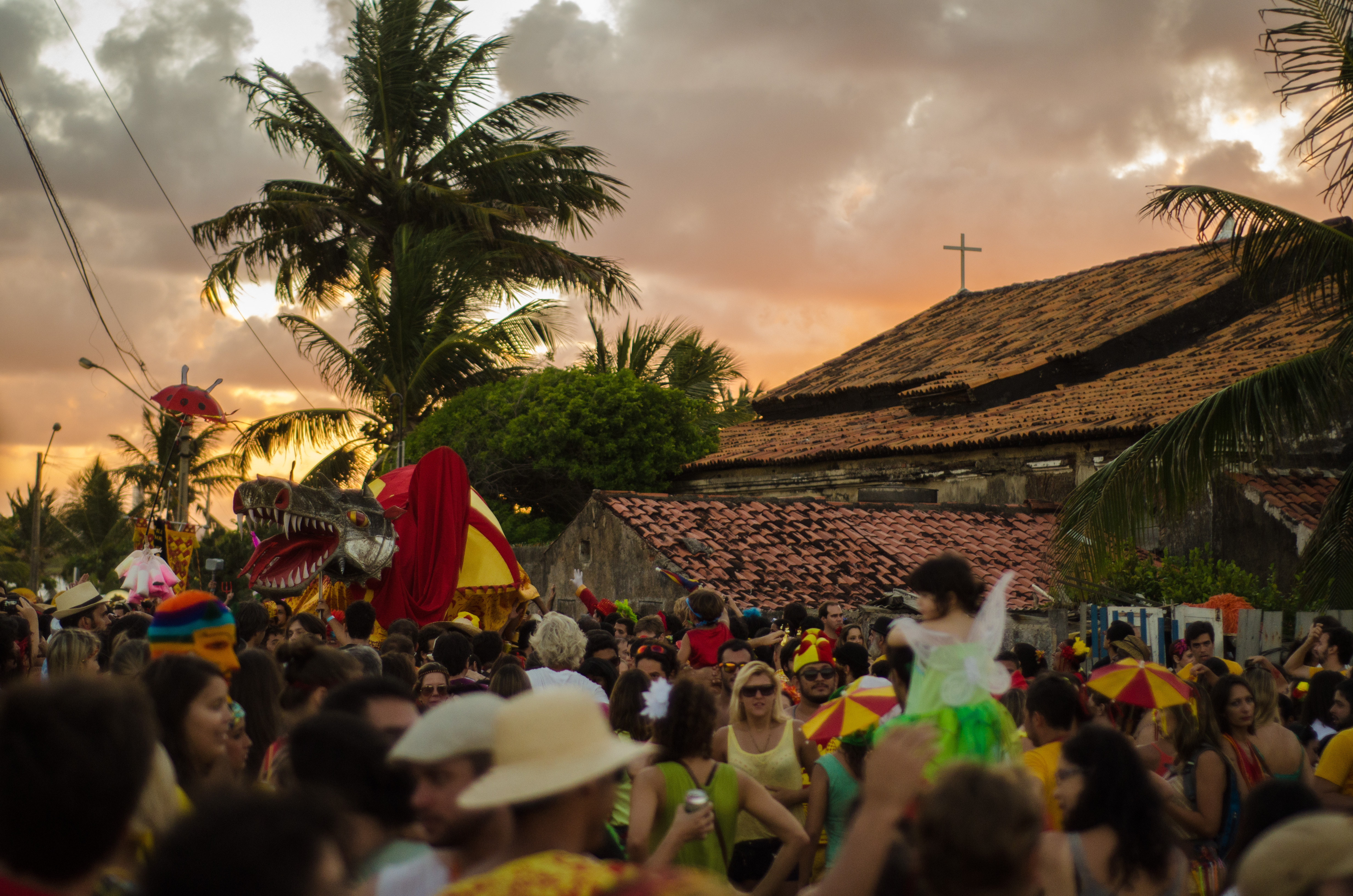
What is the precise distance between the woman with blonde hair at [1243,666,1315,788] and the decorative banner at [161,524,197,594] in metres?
10.5

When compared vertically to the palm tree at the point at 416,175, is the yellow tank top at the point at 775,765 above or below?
below

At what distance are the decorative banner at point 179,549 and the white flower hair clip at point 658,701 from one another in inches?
385

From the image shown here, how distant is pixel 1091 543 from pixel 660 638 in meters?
5.47

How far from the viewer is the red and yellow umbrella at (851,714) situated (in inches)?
173

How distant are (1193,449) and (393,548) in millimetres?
7783

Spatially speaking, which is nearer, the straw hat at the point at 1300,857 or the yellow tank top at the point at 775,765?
the straw hat at the point at 1300,857

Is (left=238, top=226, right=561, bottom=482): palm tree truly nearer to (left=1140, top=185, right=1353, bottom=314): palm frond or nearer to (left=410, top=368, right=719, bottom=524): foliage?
(left=410, top=368, right=719, bottom=524): foliage

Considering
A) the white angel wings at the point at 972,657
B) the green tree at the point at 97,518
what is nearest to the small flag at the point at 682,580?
the white angel wings at the point at 972,657

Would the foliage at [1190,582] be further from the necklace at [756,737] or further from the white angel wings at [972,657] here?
the white angel wings at [972,657]

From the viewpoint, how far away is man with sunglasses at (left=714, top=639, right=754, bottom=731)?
660 centimetres

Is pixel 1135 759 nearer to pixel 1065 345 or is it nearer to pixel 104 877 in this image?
pixel 104 877

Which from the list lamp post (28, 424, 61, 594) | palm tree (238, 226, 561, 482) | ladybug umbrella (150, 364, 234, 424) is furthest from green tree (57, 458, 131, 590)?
ladybug umbrella (150, 364, 234, 424)

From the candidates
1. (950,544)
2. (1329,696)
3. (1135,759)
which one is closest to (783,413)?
(950,544)

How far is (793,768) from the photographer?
5020 millimetres
